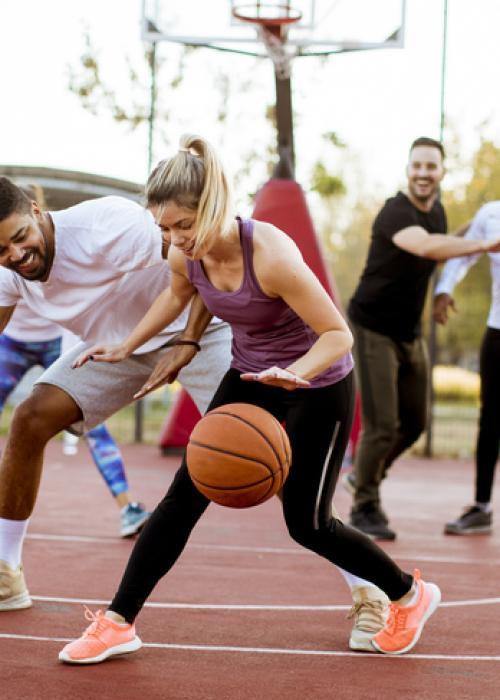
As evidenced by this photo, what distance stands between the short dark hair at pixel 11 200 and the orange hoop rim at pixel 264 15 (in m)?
6.77

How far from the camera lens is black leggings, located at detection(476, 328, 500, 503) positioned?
24.5ft

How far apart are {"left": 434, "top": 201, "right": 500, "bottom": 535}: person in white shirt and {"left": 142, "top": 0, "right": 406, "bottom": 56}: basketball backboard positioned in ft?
11.8

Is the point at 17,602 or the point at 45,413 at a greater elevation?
the point at 45,413

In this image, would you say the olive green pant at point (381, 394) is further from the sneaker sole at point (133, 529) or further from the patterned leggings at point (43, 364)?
the patterned leggings at point (43, 364)

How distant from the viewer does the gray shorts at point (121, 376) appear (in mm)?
4805

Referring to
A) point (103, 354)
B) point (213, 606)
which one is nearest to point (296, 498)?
point (103, 354)

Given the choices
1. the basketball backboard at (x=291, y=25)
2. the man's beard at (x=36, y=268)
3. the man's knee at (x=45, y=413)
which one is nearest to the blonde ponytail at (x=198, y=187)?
the man's beard at (x=36, y=268)

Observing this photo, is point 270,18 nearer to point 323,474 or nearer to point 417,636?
point 323,474

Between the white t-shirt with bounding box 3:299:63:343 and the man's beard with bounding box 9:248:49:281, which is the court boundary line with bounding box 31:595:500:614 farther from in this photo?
the white t-shirt with bounding box 3:299:63:343

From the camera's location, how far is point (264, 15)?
10.9 metres

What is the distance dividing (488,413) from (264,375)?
4.05 m

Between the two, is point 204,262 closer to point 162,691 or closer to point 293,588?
point 162,691

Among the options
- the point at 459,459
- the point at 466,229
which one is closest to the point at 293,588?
the point at 466,229

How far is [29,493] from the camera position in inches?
188
